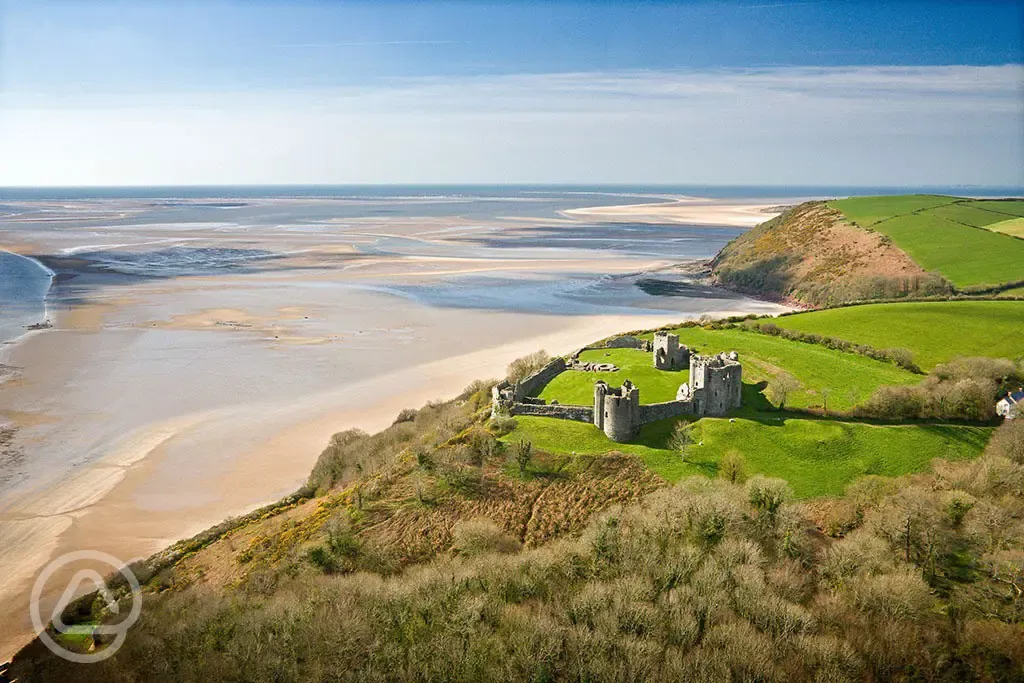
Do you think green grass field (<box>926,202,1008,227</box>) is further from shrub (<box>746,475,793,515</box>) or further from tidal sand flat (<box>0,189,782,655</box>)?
shrub (<box>746,475,793,515</box>)

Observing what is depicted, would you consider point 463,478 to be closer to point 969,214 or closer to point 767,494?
point 767,494

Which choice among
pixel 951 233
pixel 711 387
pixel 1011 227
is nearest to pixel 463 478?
pixel 711 387

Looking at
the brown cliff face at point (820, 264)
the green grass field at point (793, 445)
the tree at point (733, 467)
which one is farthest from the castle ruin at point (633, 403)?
the brown cliff face at point (820, 264)

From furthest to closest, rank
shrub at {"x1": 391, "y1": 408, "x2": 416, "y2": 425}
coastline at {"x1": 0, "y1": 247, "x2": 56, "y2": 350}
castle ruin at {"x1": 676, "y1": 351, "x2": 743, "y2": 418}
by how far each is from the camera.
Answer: coastline at {"x1": 0, "y1": 247, "x2": 56, "y2": 350} < shrub at {"x1": 391, "y1": 408, "x2": 416, "y2": 425} < castle ruin at {"x1": 676, "y1": 351, "x2": 743, "y2": 418}

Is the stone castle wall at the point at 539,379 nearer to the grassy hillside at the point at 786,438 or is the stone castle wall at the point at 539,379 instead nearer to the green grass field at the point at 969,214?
the grassy hillside at the point at 786,438

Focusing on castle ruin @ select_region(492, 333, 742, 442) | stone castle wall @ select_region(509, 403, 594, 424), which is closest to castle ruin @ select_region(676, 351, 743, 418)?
castle ruin @ select_region(492, 333, 742, 442)
